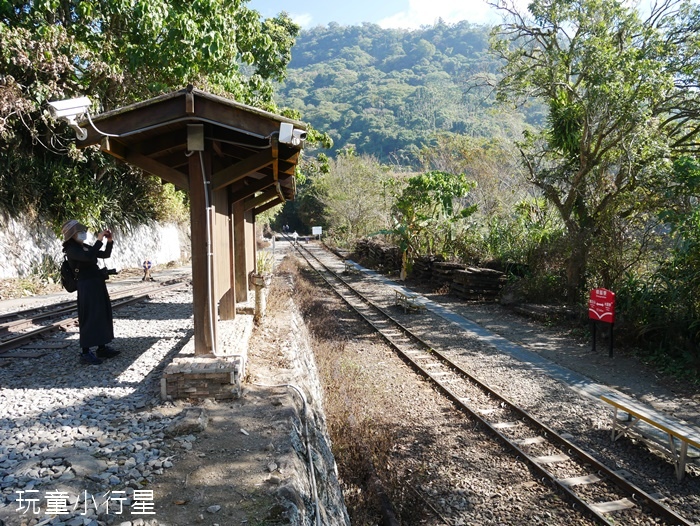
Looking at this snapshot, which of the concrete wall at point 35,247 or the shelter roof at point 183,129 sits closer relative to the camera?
the shelter roof at point 183,129

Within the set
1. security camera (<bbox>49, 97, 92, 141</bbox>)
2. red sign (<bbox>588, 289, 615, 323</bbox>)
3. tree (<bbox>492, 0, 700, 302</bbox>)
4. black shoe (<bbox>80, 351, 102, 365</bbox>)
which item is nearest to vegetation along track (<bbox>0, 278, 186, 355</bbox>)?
black shoe (<bbox>80, 351, 102, 365</bbox>)

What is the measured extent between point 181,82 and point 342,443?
474 inches

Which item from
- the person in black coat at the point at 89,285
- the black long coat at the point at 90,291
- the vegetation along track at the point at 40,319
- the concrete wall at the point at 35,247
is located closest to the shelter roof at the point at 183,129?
the person in black coat at the point at 89,285

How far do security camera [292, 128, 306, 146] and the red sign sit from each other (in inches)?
278

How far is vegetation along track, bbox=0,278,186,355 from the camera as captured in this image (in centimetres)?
761

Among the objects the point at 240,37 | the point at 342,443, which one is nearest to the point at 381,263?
the point at 240,37

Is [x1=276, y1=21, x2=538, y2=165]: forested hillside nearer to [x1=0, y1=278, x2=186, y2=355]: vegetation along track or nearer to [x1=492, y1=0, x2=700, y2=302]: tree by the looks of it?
[x1=492, y1=0, x2=700, y2=302]: tree

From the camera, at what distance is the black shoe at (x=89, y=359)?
6.30 meters

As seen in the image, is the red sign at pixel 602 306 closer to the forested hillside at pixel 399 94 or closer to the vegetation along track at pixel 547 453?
the vegetation along track at pixel 547 453

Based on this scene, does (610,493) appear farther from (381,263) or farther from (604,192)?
(381,263)

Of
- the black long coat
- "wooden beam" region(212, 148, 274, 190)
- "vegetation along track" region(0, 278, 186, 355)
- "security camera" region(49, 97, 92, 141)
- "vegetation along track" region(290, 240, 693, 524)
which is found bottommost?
"vegetation along track" region(290, 240, 693, 524)

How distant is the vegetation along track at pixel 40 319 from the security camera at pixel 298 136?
5.15 metres

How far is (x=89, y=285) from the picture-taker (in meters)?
6.06

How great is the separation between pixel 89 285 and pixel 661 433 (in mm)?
7226
